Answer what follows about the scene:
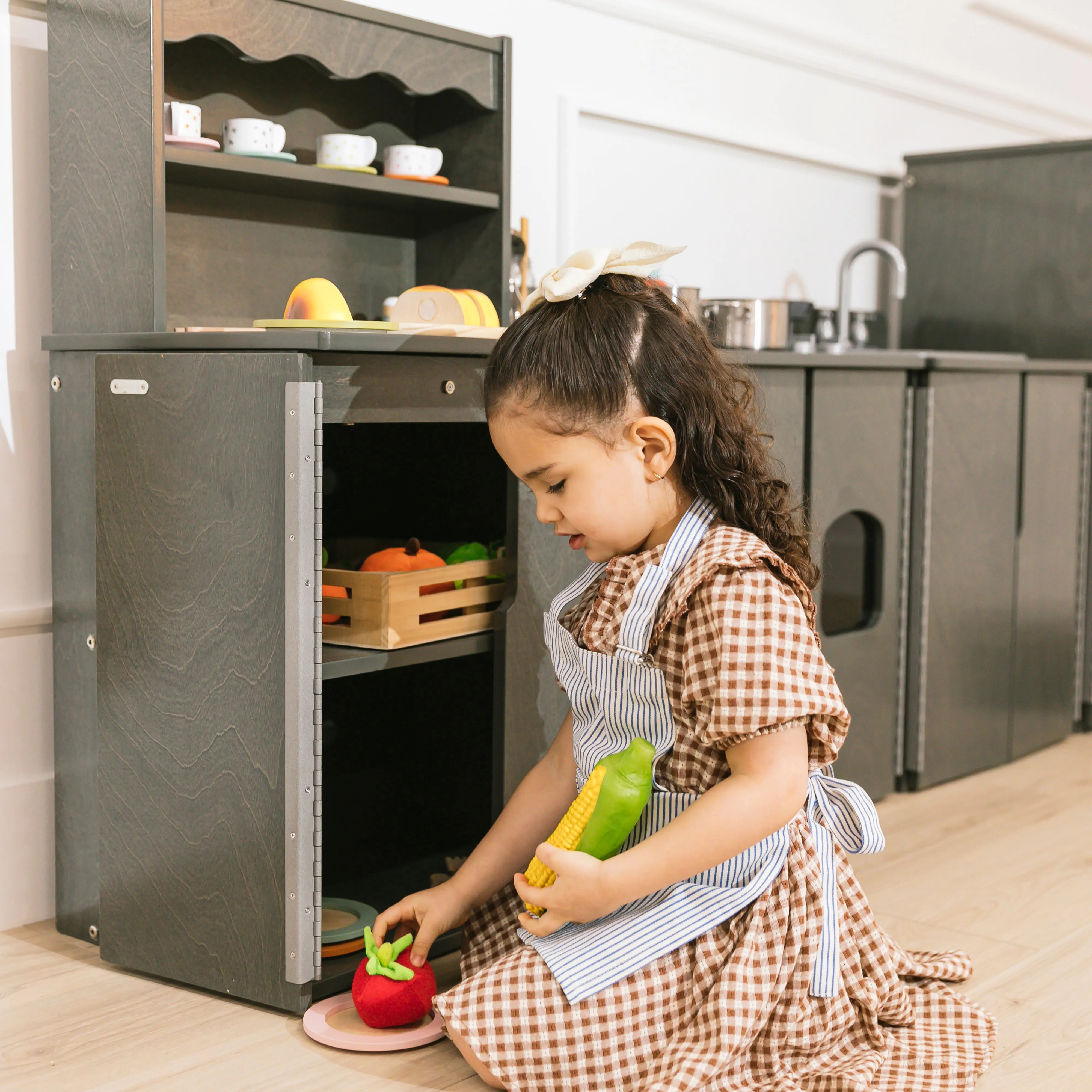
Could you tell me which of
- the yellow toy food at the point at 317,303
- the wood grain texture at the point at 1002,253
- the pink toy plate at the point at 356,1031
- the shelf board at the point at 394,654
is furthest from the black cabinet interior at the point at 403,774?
the wood grain texture at the point at 1002,253

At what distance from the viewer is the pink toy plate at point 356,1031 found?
1309mm

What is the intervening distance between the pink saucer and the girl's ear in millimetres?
667

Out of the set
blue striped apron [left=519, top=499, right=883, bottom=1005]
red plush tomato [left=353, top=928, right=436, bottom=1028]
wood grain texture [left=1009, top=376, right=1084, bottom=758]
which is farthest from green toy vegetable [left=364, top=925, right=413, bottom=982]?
wood grain texture [left=1009, top=376, right=1084, bottom=758]

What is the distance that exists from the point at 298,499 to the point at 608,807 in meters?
0.42

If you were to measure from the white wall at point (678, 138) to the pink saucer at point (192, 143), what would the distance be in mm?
172

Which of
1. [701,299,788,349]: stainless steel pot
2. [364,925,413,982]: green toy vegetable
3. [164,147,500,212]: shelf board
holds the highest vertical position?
[164,147,500,212]: shelf board

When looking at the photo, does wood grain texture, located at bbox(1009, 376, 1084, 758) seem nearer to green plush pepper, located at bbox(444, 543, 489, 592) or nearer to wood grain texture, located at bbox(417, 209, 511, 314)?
wood grain texture, located at bbox(417, 209, 511, 314)

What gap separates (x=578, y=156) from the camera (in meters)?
2.28

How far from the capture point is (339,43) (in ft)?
5.44

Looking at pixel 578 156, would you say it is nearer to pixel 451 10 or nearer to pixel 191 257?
pixel 451 10

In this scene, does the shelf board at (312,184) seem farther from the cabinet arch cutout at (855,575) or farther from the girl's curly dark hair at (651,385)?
the cabinet arch cutout at (855,575)

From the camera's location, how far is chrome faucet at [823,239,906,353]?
2637 mm

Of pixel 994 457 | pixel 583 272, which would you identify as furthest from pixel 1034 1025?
pixel 994 457

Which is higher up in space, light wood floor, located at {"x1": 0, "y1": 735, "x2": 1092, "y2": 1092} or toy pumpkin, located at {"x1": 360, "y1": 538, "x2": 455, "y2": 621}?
toy pumpkin, located at {"x1": 360, "y1": 538, "x2": 455, "y2": 621}
